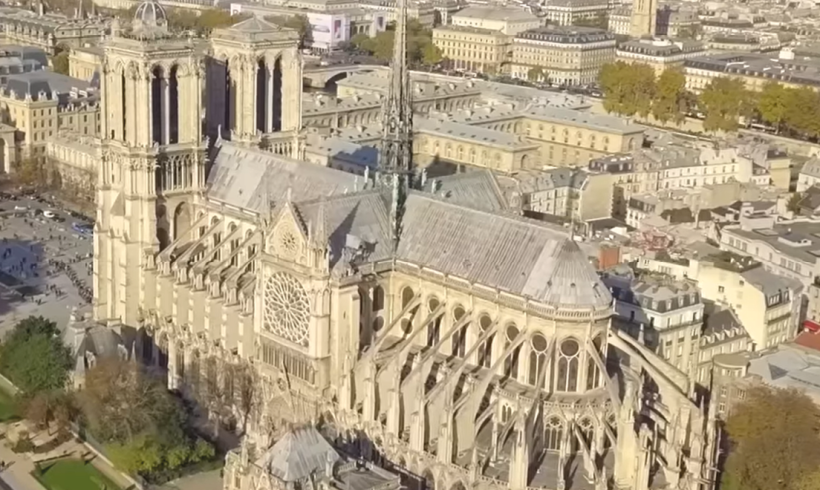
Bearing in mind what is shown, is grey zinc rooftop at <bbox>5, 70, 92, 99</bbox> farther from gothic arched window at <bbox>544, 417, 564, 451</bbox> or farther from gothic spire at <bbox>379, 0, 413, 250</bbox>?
gothic arched window at <bbox>544, 417, 564, 451</bbox>

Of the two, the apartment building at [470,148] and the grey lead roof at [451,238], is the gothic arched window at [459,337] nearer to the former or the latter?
the grey lead roof at [451,238]

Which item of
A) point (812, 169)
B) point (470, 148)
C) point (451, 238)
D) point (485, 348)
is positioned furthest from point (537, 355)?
point (812, 169)

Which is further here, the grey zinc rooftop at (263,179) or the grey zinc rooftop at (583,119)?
the grey zinc rooftop at (583,119)

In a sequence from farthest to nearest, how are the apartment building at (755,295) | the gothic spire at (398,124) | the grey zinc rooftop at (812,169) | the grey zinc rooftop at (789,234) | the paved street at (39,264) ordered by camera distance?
the grey zinc rooftop at (812,169), the grey zinc rooftop at (789,234), the paved street at (39,264), the apartment building at (755,295), the gothic spire at (398,124)

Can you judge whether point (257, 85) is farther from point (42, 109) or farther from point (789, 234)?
point (42, 109)

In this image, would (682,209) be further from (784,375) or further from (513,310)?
(513,310)

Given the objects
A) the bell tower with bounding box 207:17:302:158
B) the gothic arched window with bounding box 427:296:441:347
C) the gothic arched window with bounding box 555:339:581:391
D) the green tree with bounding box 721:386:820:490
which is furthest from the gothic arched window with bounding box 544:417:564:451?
the bell tower with bounding box 207:17:302:158

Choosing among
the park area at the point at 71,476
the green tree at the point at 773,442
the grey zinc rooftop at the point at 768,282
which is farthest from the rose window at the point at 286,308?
the grey zinc rooftop at the point at 768,282
